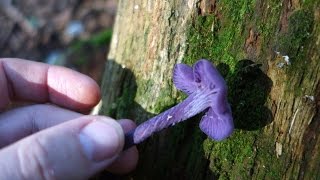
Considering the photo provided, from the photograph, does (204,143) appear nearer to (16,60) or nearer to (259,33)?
(259,33)

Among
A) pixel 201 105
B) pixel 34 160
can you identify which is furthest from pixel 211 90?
pixel 34 160

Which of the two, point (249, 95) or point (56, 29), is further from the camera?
point (56, 29)

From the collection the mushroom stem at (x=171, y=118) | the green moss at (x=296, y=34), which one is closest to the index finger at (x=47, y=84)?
the mushroom stem at (x=171, y=118)

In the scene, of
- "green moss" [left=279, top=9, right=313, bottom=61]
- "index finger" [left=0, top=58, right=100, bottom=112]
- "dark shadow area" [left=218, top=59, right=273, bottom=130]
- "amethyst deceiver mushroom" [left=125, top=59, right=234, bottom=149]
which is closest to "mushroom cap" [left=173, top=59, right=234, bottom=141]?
"amethyst deceiver mushroom" [left=125, top=59, right=234, bottom=149]

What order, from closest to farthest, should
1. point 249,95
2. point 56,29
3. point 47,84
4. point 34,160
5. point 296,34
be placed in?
point 34,160
point 296,34
point 249,95
point 47,84
point 56,29

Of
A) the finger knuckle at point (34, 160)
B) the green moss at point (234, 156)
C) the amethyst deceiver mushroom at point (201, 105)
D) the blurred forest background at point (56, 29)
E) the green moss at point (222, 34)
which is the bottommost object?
the blurred forest background at point (56, 29)

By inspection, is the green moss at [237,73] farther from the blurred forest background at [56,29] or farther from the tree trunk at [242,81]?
the blurred forest background at [56,29]

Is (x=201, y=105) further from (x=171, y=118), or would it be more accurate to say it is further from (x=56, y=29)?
(x=56, y=29)

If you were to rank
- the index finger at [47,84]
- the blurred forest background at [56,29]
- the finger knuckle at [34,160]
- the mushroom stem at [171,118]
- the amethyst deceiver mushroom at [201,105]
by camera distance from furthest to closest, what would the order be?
the blurred forest background at [56,29]
the index finger at [47,84]
the mushroom stem at [171,118]
the amethyst deceiver mushroom at [201,105]
the finger knuckle at [34,160]
